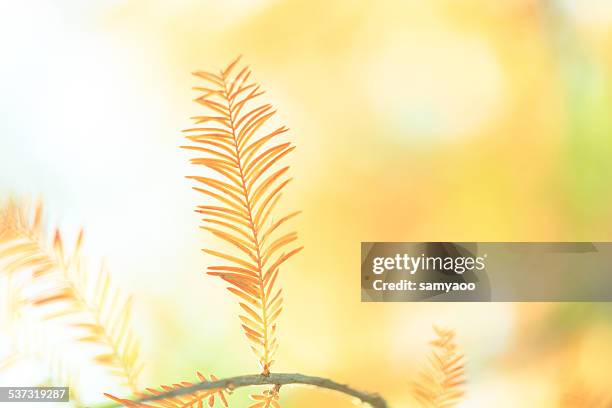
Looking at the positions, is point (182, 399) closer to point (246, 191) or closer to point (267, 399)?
point (267, 399)

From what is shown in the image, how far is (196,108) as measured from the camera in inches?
29.2

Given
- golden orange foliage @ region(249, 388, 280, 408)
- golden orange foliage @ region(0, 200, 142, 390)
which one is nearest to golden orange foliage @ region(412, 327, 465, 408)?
golden orange foliage @ region(249, 388, 280, 408)

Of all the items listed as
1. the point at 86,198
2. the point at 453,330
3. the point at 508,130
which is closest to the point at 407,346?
the point at 453,330

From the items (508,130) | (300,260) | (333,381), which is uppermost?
(508,130)

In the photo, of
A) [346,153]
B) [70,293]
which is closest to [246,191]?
[346,153]

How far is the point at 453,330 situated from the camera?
0.73 meters

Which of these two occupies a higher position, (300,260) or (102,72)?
(102,72)

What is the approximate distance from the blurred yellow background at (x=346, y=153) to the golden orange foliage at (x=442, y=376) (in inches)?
0.5

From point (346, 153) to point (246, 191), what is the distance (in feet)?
0.50

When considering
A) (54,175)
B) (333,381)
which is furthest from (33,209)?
(333,381)

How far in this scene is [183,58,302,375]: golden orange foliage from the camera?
0.65 meters

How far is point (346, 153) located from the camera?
2.42ft

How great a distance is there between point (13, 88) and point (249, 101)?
29cm

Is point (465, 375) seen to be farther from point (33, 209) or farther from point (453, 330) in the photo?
point (33, 209)
